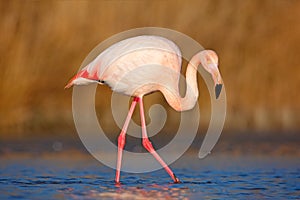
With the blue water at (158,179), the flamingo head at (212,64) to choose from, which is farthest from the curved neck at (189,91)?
the blue water at (158,179)

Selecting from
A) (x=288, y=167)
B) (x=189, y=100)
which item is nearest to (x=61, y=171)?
(x=189, y=100)

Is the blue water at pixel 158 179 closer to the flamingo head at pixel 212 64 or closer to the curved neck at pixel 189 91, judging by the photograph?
the curved neck at pixel 189 91

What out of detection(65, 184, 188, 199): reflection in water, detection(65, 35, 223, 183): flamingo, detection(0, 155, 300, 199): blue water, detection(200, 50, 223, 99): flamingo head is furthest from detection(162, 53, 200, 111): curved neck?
detection(65, 184, 188, 199): reflection in water

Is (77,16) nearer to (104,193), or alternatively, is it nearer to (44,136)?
(44,136)

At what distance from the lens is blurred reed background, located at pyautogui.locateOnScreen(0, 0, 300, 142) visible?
1504cm

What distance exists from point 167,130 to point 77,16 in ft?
7.56

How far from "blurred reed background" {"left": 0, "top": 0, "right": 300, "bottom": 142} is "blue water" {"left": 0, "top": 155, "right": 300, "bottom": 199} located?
5.84ft

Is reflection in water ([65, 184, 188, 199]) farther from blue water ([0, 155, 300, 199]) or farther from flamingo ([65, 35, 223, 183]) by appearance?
flamingo ([65, 35, 223, 183])

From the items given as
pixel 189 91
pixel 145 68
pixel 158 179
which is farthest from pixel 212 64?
pixel 158 179

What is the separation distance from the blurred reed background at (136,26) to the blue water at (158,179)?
5.84ft

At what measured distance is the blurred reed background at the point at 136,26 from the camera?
1504 centimetres

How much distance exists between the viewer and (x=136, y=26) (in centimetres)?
1541

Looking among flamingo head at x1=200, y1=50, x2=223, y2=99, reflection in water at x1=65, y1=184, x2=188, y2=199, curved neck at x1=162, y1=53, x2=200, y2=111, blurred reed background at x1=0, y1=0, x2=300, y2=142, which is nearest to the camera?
reflection in water at x1=65, y1=184, x2=188, y2=199

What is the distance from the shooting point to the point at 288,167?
12406mm
